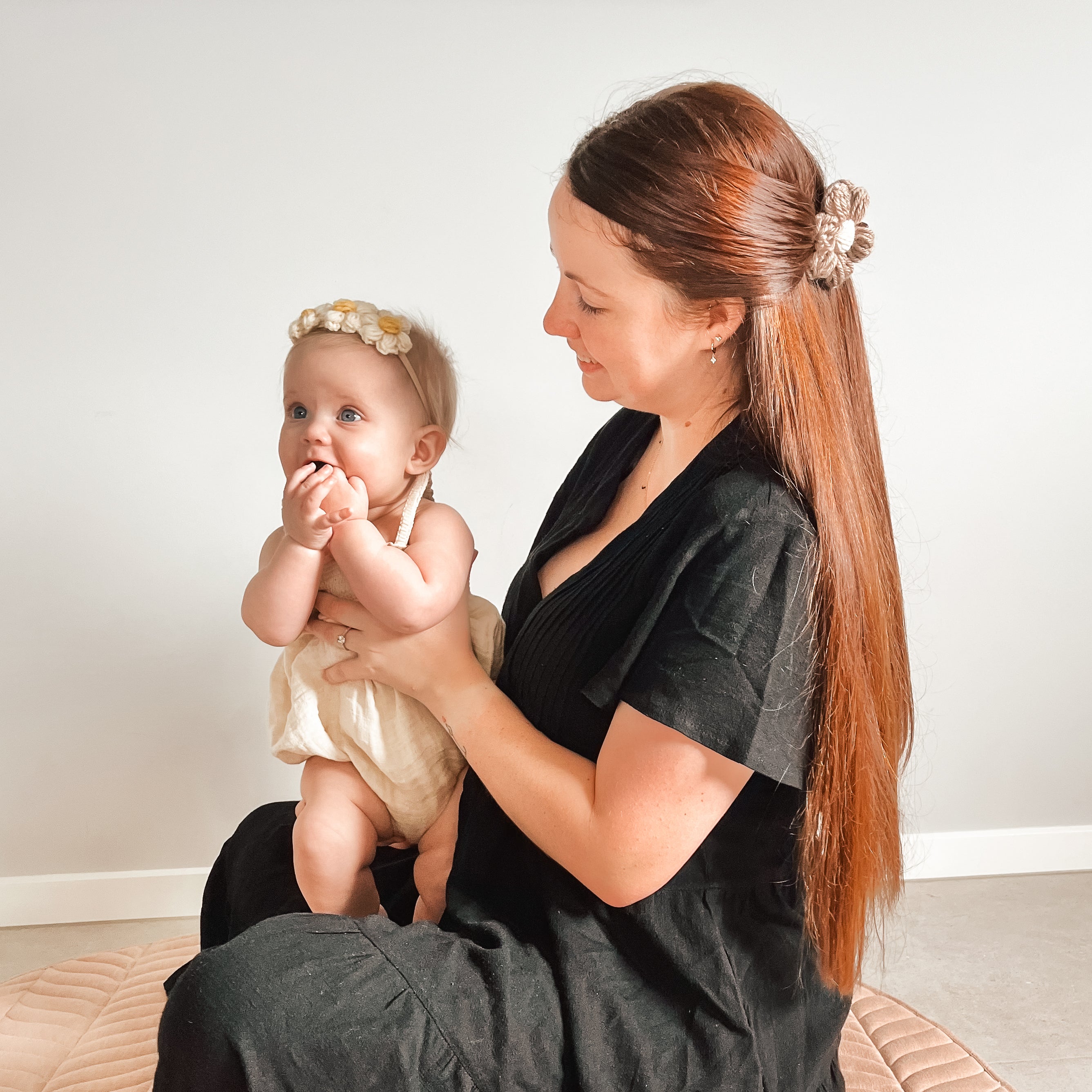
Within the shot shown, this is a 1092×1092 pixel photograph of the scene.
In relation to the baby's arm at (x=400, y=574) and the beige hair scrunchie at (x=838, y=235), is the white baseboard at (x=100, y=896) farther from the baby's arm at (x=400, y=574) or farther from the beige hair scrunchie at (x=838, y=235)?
the beige hair scrunchie at (x=838, y=235)

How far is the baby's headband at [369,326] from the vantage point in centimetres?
126

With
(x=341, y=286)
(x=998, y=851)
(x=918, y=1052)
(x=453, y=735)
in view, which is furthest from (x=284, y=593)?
(x=998, y=851)

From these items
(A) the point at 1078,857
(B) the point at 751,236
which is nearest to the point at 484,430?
(B) the point at 751,236

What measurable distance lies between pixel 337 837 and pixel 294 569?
312 mm

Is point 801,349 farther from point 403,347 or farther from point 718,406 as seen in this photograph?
point 403,347

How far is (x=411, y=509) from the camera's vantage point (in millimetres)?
1276

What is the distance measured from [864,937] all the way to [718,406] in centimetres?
60

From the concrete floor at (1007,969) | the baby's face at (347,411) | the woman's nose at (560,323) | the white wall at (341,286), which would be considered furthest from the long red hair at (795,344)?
the concrete floor at (1007,969)

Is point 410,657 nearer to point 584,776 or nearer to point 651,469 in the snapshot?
point 584,776

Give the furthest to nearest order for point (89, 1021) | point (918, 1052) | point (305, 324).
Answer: point (89, 1021), point (918, 1052), point (305, 324)

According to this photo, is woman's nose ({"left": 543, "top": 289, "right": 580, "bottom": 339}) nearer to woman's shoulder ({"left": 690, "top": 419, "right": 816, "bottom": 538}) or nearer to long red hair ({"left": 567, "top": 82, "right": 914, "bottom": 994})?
long red hair ({"left": 567, "top": 82, "right": 914, "bottom": 994})

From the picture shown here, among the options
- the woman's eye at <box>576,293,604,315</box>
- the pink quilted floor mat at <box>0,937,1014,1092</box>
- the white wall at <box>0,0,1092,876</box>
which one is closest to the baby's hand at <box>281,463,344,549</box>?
the woman's eye at <box>576,293,604,315</box>

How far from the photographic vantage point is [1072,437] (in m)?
2.33

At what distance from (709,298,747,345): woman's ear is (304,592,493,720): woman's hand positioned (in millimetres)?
445
